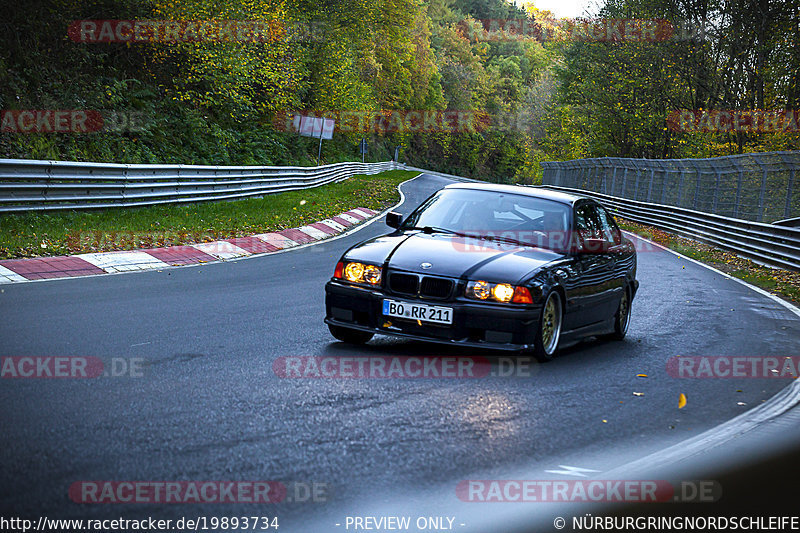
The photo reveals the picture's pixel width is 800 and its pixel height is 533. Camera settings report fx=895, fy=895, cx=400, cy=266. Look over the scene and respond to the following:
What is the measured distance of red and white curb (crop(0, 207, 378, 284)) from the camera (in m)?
11.0

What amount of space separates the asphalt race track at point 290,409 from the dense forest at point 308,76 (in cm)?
1250

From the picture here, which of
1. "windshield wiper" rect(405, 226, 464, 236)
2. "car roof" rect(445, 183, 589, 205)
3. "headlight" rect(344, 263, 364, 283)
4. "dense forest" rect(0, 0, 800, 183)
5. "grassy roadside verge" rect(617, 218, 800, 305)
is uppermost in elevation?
"dense forest" rect(0, 0, 800, 183)

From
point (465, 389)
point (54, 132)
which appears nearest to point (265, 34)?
point (54, 132)

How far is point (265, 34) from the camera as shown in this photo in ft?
99.1

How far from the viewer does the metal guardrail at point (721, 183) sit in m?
21.1

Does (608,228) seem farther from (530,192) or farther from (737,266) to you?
(737,266)

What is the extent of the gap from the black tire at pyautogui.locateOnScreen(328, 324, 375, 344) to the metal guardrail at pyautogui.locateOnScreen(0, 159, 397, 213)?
8.34m

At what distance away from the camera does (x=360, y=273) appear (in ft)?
23.7

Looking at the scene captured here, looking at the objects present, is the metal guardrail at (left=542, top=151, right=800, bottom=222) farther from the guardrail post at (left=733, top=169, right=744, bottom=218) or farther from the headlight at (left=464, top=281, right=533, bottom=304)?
the headlight at (left=464, top=281, right=533, bottom=304)

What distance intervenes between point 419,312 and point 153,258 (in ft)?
24.2

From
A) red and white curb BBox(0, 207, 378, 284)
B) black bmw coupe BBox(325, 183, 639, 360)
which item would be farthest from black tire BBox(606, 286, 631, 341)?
red and white curb BBox(0, 207, 378, 284)

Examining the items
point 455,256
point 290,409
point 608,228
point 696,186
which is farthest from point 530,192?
point 696,186

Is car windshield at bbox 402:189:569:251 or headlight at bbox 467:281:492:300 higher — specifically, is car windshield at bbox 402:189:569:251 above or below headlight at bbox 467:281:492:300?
above

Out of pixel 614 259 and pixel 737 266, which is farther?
pixel 737 266
